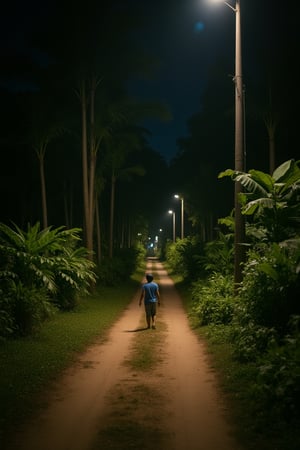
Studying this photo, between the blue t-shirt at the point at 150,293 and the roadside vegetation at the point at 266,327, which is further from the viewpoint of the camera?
the blue t-shirt at the point at 150,293

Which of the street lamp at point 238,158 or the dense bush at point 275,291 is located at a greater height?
the street lamp at point 238,158

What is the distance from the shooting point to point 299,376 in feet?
20.1

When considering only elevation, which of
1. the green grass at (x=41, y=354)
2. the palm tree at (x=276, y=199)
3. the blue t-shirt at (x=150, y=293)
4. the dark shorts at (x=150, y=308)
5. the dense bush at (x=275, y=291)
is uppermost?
the palm tree at (x=276, y=199)

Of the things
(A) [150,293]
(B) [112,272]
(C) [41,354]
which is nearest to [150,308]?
(A) [150,293]

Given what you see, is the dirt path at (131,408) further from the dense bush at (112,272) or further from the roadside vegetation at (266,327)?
the dense bush at (112,272)

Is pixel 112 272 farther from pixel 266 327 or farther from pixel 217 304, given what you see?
pixel 266 327

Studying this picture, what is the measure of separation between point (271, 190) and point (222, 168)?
25.0 metres

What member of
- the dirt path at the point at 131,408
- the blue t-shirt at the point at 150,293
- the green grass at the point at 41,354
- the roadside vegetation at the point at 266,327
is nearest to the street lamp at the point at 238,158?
the roadside vegetation at the point at 266,327

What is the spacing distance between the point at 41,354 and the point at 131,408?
13.4 ft

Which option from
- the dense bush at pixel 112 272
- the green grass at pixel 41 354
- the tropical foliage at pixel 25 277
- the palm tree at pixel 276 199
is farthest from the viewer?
the dense bush at pixel 112 272

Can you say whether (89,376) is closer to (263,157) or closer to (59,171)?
(263,157)

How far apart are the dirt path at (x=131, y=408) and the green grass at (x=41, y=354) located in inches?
11.9

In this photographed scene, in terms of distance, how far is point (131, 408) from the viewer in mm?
6773

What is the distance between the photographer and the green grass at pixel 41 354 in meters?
6.84
